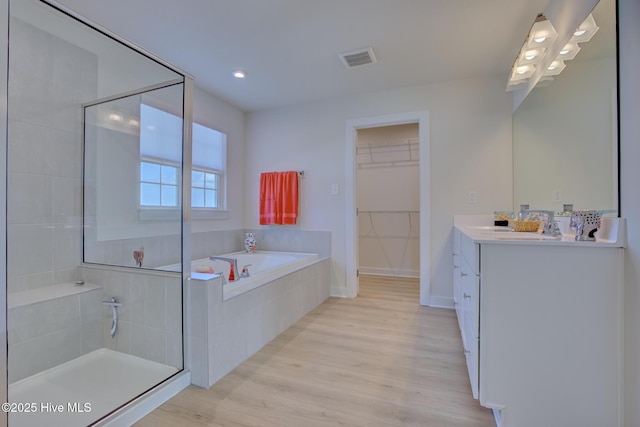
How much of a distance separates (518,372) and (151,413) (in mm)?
1717

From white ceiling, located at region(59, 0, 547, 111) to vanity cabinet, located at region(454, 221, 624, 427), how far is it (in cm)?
160

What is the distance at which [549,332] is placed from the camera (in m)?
1.25

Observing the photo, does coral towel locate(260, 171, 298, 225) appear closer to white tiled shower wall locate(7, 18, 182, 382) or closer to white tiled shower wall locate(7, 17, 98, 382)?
white tiled shower wall locate(7, 18, 182, 382)

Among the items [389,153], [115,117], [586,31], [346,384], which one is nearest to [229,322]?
[346,384]

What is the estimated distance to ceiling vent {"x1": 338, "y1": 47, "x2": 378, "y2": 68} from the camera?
2.38 m

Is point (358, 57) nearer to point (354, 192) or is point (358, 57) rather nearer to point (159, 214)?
point (354, 192)

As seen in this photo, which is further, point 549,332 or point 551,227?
point 551,227

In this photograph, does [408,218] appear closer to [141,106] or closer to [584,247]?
[584,247]

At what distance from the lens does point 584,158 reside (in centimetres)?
156

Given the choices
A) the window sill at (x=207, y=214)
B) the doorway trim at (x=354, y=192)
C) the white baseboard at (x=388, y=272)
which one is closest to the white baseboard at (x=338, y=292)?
the doorway trim at (x=354, y=192)

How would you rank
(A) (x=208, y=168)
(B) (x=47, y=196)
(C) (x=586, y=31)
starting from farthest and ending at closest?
(A) (x=208, y=168) < (B) (x=47, y=196) < (C) (x=586, y=31)

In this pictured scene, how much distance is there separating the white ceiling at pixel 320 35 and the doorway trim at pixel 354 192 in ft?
1.21

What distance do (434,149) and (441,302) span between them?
1580 millimetres

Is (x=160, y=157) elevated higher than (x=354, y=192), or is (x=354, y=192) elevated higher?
(x=160, y=157)
